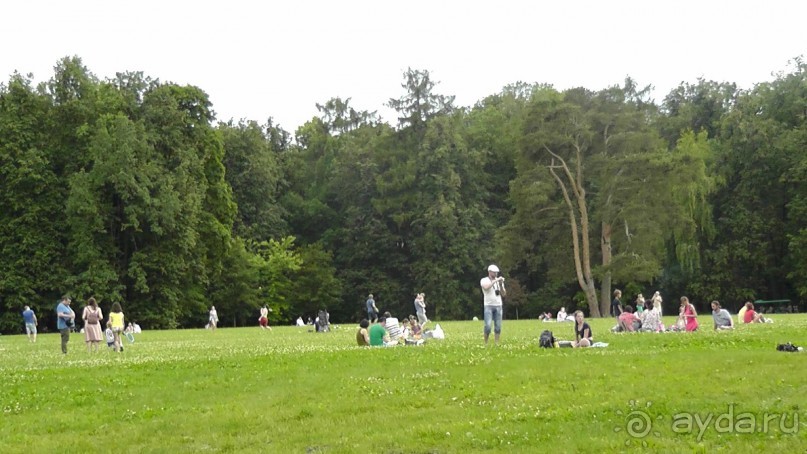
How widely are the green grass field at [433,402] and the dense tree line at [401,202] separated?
141ft

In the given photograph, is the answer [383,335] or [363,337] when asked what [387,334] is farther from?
[363,337]

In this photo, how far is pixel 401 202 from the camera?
81938 millimetres

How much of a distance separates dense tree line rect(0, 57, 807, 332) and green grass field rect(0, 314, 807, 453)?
43.1 metres

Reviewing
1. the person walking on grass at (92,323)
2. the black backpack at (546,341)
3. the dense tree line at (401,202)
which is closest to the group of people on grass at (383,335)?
the black backpack at (546,341)

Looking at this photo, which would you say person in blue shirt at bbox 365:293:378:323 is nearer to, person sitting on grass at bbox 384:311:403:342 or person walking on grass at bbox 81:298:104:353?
person sitting on grass at bbox 384:311:403:342

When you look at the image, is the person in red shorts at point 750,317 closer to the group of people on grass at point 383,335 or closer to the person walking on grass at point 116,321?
the group of people on grass at point 383,335

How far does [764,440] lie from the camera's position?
33.2ft

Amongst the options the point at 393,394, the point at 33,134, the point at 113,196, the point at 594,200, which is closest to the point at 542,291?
the point at 594,200

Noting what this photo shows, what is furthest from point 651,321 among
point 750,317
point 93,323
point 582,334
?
point 93,323

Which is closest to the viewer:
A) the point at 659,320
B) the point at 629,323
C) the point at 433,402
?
the point at 433,402

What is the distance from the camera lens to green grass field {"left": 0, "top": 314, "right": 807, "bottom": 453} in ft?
36.4

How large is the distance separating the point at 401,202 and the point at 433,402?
67.9 m

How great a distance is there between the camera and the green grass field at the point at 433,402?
Result: 11.1m

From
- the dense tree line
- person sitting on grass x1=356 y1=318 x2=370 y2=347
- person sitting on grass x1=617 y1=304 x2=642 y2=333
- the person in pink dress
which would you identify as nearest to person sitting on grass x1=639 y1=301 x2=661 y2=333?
person sitting on grass x1=617 y1=304 x2=642 y2=333
